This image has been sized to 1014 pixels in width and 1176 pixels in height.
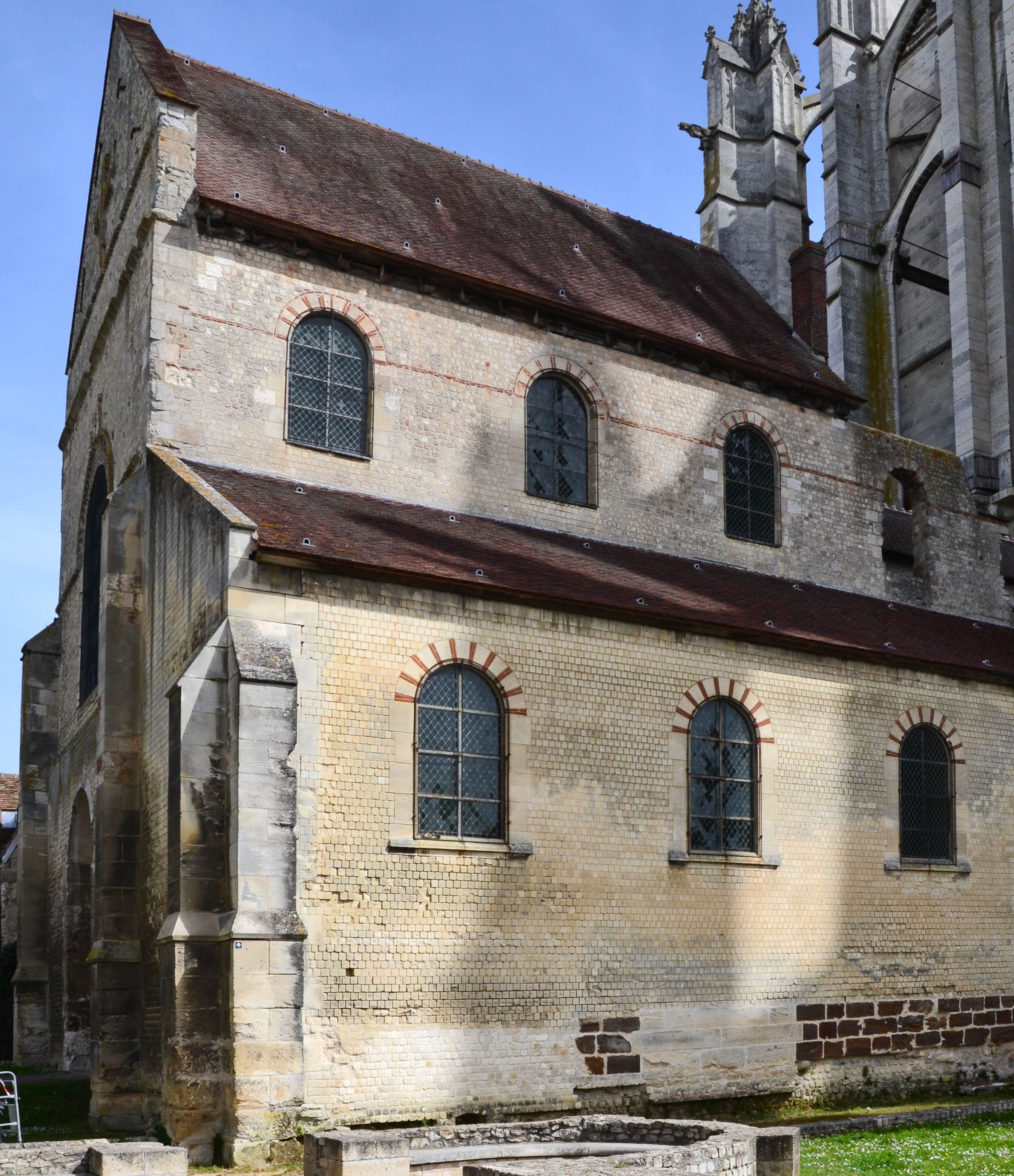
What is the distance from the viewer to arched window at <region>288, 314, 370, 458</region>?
1691 centimetres

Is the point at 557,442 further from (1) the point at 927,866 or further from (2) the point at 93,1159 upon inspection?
(2) the point at 93,1159

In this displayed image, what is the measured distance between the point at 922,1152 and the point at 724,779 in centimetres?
498

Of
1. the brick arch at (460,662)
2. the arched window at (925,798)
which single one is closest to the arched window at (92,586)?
the brick arch at (460,662)

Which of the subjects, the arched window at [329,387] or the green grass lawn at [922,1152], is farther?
the arched window at [329,387]

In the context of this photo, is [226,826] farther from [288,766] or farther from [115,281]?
[115,281]

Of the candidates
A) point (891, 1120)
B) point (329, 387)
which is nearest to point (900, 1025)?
point (891, 1120)

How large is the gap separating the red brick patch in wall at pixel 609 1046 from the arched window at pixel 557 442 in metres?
7.03

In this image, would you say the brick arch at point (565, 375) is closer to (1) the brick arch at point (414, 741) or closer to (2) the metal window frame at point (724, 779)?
(2) the metal window frame at point (724, 779)

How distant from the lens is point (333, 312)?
17.3 metres

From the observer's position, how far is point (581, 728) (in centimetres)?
1502

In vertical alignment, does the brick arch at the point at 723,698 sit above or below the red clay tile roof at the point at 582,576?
below

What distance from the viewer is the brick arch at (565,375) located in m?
18.6

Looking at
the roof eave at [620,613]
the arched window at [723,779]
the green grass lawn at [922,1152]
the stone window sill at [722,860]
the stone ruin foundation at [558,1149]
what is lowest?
the green grass lawn at [922,1152]

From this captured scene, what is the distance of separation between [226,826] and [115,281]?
8990mm
